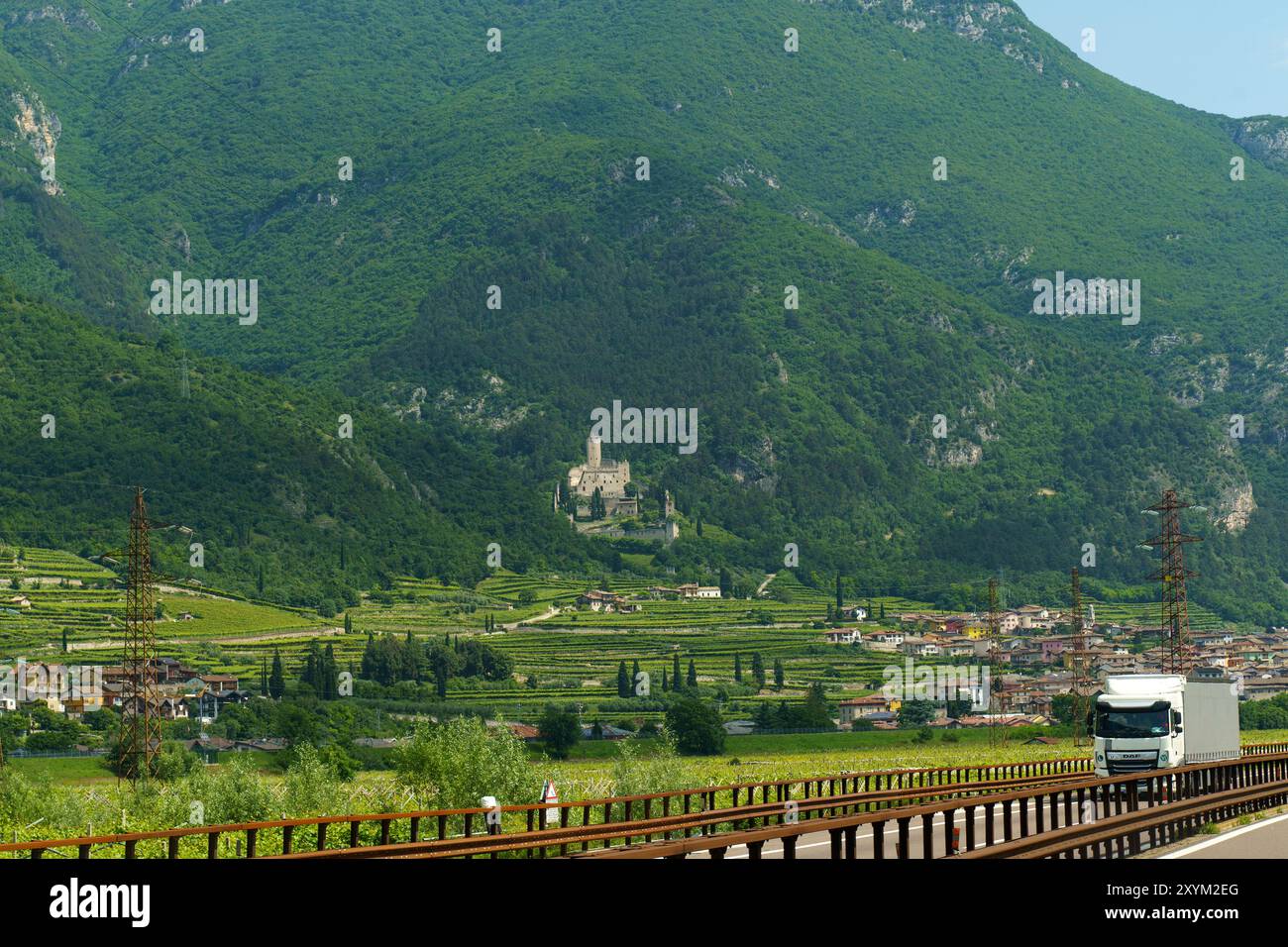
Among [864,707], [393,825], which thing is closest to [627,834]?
[393,825]

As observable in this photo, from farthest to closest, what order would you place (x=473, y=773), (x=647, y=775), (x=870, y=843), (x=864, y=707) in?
(x=864, y=707) < (x=647, y=775) < (x=473, y=773) < (x=870, y=843)

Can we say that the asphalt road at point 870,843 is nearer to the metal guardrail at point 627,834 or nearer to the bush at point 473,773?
the metal guardrail at point 627,834

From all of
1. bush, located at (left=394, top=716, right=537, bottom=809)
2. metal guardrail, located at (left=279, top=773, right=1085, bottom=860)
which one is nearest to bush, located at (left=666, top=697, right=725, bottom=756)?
bush, located at (left=394, top=716, right=537, bottom=809)

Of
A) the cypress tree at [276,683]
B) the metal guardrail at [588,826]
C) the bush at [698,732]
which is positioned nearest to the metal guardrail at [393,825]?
the metal guardrail at [588,826]

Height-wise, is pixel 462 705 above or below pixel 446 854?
below

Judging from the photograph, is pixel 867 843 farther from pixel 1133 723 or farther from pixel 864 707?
pixel 864 707
